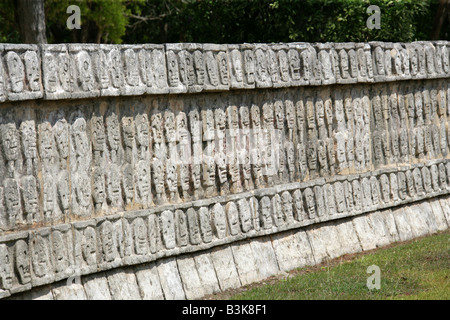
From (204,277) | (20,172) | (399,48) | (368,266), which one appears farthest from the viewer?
(399,48)

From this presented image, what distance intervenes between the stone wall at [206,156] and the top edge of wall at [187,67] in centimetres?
1

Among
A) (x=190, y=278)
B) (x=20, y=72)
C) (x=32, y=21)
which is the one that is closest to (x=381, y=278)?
(x=190, y=278)

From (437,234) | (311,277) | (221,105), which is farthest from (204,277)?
(437,234)

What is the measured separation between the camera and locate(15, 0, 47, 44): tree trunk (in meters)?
12.3

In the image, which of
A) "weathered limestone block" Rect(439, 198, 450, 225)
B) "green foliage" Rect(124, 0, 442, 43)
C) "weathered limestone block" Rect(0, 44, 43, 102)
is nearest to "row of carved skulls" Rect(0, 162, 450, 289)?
"weathered limestone block" Rect(439, 198, 450, 225)

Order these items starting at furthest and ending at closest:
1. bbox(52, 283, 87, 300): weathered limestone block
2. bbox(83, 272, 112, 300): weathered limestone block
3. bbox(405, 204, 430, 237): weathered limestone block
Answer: bbox(405, 204, 430, 237): weathered limestone block
bbox(83, 272, 112, 300): weathered limestone block
bbox(52, 283, 87, 300): weathered limestone block

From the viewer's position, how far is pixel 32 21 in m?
12.4

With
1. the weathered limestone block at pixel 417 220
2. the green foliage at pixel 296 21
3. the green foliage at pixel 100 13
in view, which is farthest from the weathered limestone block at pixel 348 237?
the green foliage at pixel 100 13

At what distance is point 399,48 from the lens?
9.15 m

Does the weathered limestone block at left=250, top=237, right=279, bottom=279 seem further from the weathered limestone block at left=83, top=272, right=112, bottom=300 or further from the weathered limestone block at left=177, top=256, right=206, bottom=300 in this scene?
the weathered limestone block at left=83, top=272, right=112, bottom=300

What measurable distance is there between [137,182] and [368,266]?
2499mm

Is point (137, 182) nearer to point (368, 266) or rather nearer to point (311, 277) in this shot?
point (311, 277)

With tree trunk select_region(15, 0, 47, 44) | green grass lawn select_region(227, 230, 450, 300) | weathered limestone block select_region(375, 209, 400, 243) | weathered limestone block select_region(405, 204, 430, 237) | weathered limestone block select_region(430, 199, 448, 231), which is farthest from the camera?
tree trunk select_region(15, 0, 47, 44)

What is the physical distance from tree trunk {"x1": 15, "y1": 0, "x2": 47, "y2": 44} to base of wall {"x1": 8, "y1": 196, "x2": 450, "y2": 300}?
6098mm
